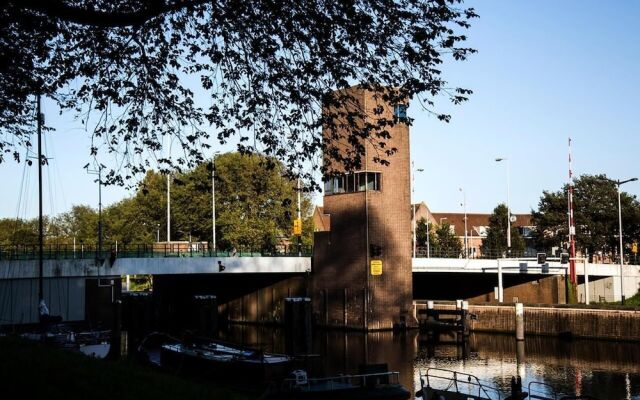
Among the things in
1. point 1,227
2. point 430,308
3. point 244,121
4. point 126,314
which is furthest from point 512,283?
point 1,227

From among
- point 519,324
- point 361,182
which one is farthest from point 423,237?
point 519,324

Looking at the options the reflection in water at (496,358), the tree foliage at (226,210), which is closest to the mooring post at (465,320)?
the reflection in water at (496,358)

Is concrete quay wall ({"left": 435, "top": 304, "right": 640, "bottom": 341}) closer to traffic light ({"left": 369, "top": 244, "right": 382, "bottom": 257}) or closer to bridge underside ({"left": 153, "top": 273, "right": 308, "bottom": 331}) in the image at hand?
traffic light ({"left": 369, "top": 244, "right": 382, "bottom": 257})

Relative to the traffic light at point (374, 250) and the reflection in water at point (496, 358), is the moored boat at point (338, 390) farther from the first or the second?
the traffic light at point (374, 250)

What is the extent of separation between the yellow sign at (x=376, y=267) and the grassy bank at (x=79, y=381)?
36.4m

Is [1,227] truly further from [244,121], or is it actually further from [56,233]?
[244,121]

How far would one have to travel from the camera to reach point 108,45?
57.5 feet

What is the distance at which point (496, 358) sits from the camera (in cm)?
4019

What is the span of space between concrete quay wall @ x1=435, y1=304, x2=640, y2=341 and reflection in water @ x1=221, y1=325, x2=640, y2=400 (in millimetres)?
756

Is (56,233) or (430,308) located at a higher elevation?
(56,233)

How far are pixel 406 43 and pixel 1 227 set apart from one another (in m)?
106

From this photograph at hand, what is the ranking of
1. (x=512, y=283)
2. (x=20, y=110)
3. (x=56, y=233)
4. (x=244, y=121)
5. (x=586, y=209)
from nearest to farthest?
(x=244, y=121), (x=20, y=110), (x=512, y=283), (x=586, y=209), (x=56, y=233)

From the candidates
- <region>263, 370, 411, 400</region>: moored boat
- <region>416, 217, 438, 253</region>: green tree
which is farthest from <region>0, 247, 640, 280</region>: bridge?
<region>416, 217, 438, 253</region>: green tree

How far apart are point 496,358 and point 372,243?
14.5m
